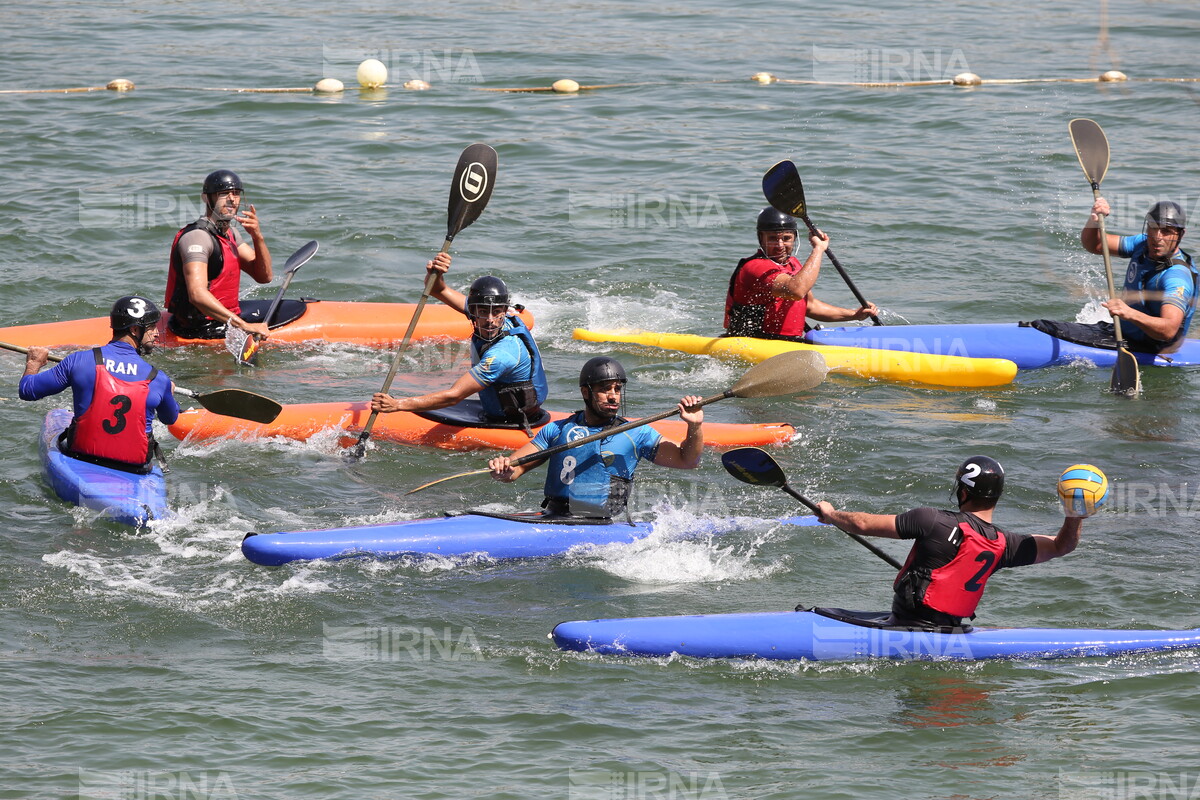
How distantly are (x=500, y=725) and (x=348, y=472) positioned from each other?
3044 millimetres

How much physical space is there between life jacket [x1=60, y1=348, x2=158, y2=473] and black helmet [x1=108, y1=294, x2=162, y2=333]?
196mm

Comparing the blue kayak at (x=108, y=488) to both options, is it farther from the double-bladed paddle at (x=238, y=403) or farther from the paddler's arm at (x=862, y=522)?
the paddler's arm at (x=862, y=522)

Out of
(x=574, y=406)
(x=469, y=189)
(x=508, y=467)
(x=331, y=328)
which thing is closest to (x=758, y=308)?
(x=574, y=406)

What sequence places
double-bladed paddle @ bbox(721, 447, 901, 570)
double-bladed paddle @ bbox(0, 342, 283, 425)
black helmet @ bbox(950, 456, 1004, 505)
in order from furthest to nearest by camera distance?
double-bladed paddle @ bbox(0, 342, 283, 425) < double-bladed paddle @ bbox(721, 447, 901, 570) < black helmet @ bbox(950, 456, 1004, 505)

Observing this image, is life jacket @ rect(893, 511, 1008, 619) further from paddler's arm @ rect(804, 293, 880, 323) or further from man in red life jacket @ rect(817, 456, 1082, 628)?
paddler's arm @ rect(804, 293, 880, 323)

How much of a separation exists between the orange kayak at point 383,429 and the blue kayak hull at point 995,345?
1.89m

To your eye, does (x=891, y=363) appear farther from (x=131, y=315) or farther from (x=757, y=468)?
(x=131, y=315)

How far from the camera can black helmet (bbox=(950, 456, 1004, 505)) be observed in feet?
18.8

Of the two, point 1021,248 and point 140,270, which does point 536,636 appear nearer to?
point 140,270

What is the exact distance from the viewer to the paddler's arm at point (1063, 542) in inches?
226

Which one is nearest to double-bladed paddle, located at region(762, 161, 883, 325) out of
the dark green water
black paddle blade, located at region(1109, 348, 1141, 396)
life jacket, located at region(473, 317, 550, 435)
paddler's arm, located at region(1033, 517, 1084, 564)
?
the dark green water

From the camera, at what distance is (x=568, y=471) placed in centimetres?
709

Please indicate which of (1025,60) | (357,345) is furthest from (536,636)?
(1025,60)

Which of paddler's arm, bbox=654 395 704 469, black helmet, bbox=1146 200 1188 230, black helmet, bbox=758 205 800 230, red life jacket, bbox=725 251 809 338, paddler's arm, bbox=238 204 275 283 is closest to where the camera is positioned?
paddler's arm, bbox=654 395 704 469
